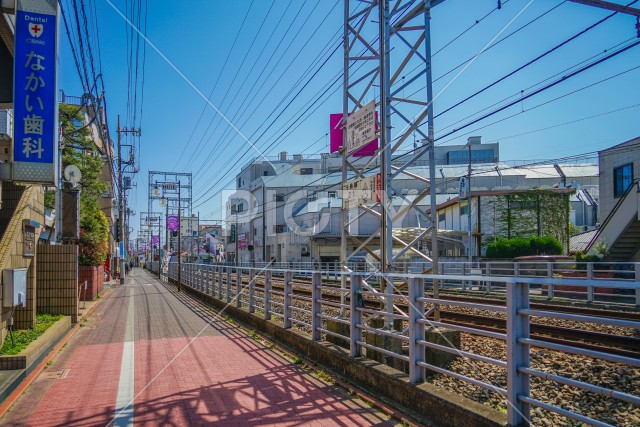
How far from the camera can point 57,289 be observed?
504 inches

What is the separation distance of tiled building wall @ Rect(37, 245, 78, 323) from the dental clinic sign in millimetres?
5712

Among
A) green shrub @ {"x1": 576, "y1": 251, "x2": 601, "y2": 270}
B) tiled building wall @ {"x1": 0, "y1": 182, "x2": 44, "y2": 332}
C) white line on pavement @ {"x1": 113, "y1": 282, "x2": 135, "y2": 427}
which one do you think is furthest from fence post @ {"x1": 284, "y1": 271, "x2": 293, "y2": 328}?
green shrub @ {"x1": 576, "y1": 251, "x2": 601, "y2": 270}

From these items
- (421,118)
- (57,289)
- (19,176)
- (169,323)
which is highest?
(421,118)

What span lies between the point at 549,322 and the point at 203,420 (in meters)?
10.5

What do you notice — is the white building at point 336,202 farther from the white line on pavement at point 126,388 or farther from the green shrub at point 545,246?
the white line on pavement at point 126,388

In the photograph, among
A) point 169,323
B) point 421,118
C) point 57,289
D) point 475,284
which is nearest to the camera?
point 421,118

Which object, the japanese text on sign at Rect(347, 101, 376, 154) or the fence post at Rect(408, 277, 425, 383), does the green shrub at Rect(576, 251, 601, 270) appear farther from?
the fence post at Rect(408, 277, 425, 383)

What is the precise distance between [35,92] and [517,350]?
283 inches

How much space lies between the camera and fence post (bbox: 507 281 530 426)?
4.35 m

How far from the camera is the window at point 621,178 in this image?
2600 cm

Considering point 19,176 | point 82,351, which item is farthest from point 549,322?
point 19,176

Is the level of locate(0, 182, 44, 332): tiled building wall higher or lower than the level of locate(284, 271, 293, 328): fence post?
higher

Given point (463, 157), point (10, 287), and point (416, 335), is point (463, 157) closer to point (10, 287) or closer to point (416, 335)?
point (10, 287)

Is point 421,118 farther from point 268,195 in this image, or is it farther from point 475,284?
point 268,195
